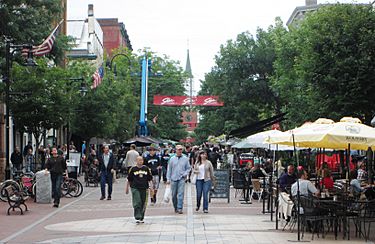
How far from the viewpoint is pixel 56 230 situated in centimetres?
1573

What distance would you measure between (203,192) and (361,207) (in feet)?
18.8

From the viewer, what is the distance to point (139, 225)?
16.2m

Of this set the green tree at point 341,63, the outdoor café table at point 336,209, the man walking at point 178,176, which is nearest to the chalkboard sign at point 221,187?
the man walking at point 178,176

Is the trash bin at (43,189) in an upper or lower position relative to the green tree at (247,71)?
lower

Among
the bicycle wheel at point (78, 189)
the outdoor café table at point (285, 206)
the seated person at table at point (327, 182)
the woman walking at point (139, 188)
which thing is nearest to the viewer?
the outdoor café table at point (285, 206)

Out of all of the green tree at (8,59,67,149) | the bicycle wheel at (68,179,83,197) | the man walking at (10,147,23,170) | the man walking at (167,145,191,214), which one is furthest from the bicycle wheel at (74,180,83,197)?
the man walking at (167,145,191,214)

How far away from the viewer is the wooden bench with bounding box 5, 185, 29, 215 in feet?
64.1

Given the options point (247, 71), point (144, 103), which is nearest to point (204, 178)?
point (247, 71)

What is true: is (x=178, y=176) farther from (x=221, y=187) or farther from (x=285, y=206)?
(x=285, y=206)

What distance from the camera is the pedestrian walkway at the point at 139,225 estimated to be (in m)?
13.9

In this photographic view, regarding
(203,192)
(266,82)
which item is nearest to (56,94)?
(203,192)

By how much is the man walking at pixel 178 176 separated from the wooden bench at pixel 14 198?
4046 millimetres

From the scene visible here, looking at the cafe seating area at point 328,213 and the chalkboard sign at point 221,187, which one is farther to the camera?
the chalkboard sign at point 221,187

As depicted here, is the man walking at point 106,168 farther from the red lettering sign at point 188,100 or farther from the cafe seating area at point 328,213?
the red lettering sign at point 188,100
